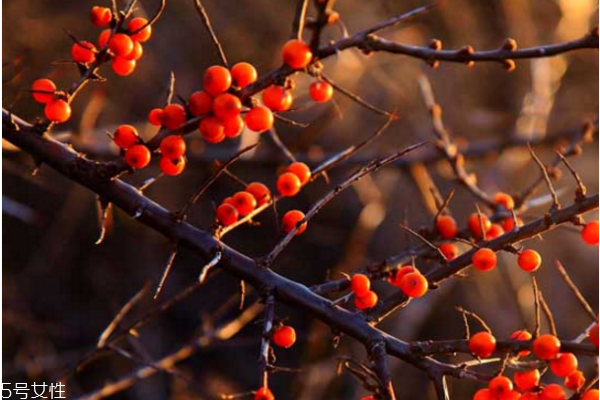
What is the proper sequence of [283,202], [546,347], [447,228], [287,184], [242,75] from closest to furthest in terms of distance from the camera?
[546,347] < [242,75] < [287,184] < [447,228] < [283,202]

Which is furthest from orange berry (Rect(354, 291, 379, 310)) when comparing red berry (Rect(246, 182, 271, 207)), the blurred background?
the blurred background

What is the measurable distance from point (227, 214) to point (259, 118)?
0.27 metres

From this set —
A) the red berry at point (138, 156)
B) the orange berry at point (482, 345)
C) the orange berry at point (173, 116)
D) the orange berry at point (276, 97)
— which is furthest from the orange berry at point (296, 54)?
the orange berry at point (482, 345)

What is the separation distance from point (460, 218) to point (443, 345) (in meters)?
4.50

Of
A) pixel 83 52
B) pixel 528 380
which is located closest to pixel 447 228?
pixel 528 380

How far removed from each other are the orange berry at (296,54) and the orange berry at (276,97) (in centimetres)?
8

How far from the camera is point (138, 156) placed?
1.41 m

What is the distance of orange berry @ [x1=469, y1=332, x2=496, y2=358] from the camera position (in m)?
1.29

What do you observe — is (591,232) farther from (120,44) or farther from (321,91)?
(120,44)

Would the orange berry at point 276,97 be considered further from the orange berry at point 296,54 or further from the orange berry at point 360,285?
the orange berry at point 360,285

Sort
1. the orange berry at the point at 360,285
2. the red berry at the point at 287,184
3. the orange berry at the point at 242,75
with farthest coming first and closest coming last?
the red berry at the point at 287,184 < the orange berry at the point at 360,285 < the orange berry at the point at 242,75

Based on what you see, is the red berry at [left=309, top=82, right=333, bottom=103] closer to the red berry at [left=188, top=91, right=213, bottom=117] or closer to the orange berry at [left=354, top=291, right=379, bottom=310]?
the red berry at [left=188, top=91, right=213, bottom=117]

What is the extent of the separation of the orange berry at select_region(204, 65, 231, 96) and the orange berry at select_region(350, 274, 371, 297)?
46cm

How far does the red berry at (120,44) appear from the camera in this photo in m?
1.47
